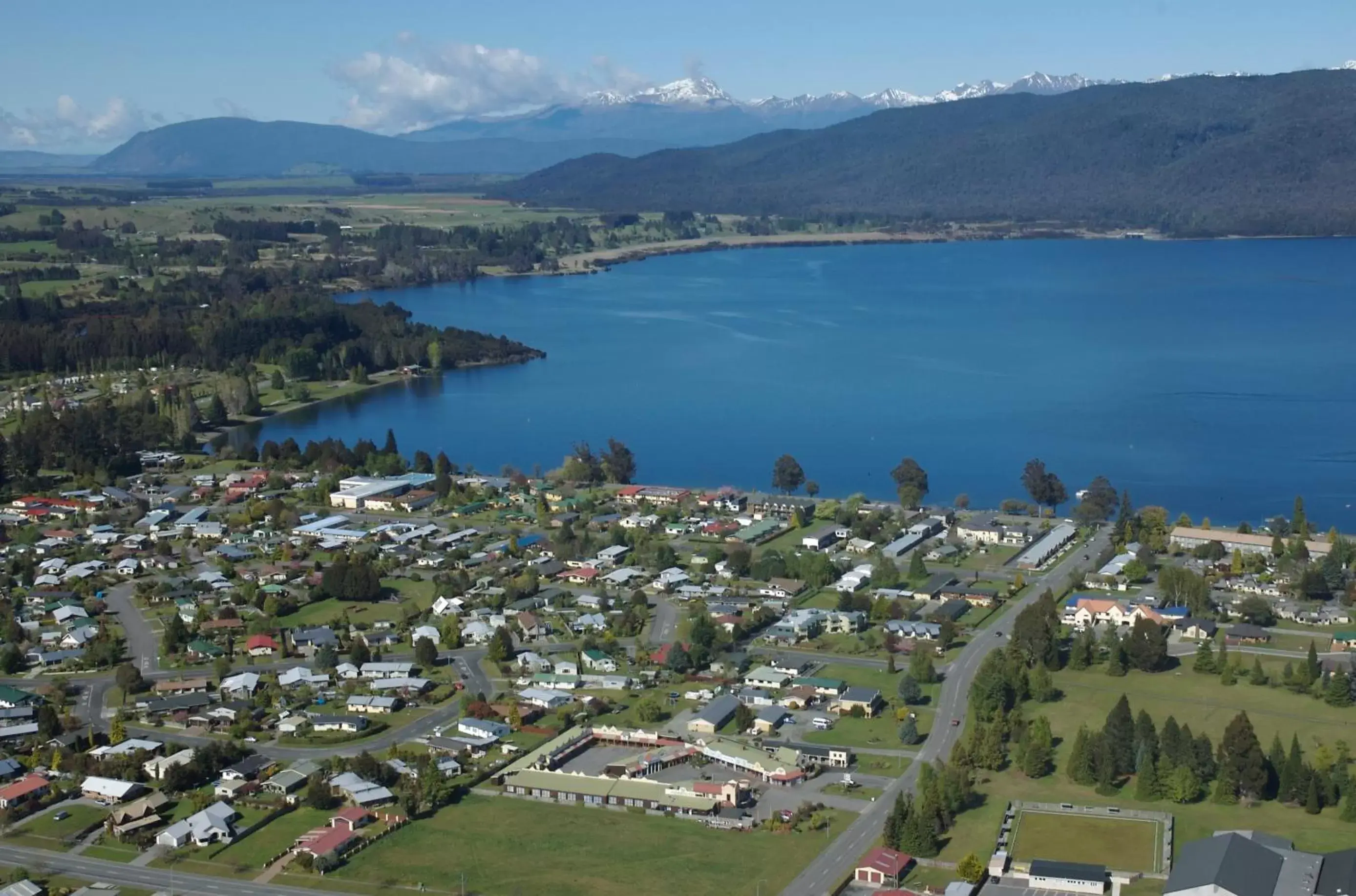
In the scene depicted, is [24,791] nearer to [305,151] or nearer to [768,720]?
[768,720]

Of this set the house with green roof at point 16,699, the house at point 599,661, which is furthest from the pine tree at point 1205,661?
the house with green roof at point 16,699

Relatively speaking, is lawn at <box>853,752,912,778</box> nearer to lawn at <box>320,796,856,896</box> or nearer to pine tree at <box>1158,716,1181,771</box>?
lawn at <box>320,796,856,896</box>

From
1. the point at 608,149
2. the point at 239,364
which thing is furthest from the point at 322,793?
the point at 608,149

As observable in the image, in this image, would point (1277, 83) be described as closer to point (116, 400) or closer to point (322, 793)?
point (116, 400)

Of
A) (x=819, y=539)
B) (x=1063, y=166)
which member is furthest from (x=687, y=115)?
(x=819, y=539)

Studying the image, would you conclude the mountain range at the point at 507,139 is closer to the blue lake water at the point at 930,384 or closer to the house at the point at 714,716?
the blue lake water at the point at 930,384
